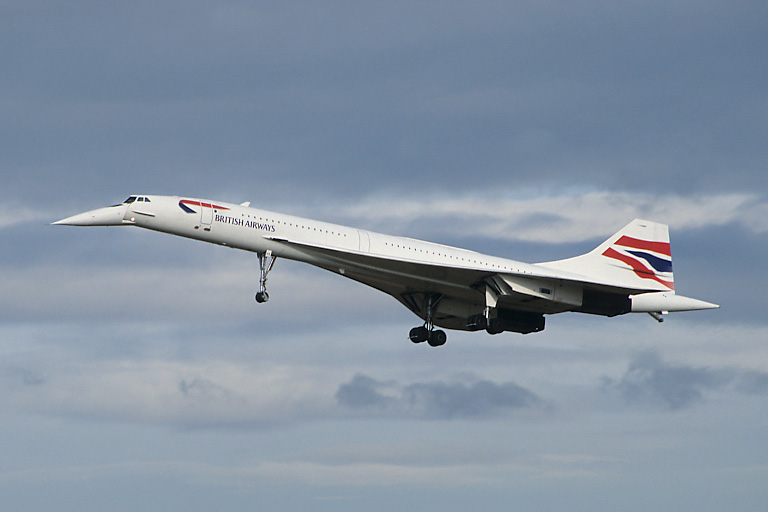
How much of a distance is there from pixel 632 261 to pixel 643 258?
412 mm

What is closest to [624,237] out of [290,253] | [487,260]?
[487,260]

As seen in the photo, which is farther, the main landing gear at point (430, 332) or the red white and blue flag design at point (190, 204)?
the main landing gear at point (430, 332)

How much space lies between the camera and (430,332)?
45.3 meters

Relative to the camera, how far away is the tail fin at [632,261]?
44.8 metres

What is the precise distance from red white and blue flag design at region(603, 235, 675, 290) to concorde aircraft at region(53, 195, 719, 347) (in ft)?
0.12

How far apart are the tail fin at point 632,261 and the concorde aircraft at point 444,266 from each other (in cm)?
4

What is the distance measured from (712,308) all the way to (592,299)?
4.83 metres

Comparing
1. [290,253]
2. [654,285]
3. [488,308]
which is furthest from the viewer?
[654,285]

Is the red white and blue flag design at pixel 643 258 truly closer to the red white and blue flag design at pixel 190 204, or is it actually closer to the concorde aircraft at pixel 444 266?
the concorde aircraft at pixel 444 266

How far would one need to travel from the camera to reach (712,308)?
44.4 meters

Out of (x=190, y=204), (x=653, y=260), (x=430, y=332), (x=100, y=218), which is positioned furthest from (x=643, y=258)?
(x=100, y=218)

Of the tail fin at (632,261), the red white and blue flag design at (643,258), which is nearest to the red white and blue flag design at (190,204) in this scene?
the tail fin at (632,261)

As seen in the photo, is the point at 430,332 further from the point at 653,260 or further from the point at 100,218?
the point at 100,218

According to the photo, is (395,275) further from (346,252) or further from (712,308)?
(712,308)
